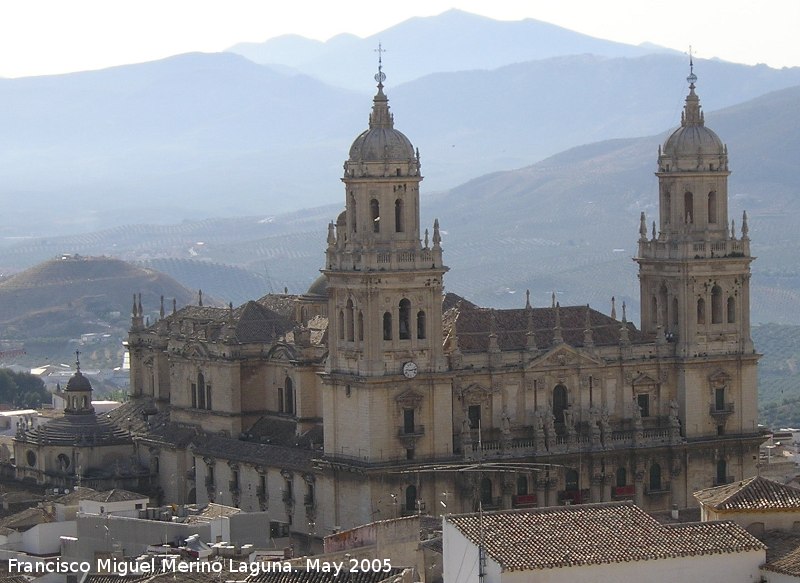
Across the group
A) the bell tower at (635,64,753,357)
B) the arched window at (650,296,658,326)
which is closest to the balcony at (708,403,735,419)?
the bell tower at (635,64,753,357)

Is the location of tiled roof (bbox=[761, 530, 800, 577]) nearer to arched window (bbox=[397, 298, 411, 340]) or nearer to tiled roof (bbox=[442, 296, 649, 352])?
arched window (bbox=[397, 298, 411, 340])

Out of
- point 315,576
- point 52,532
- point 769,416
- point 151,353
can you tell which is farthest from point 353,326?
point 769,416

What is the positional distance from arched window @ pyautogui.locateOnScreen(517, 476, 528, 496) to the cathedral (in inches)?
2.8

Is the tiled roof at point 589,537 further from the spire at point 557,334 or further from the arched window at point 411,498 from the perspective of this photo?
the spire at point 557,334

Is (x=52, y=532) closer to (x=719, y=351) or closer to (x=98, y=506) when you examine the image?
(x=98, y=506)

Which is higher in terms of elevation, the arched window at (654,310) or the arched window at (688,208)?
the arched window at (688,208)

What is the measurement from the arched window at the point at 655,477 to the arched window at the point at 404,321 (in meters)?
11.3

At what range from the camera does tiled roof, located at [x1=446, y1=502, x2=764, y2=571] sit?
59281 mm

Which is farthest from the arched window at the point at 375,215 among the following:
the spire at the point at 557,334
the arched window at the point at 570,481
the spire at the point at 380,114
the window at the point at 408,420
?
the arched window at the point at 570,481

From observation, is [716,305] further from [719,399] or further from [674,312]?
[719,399]

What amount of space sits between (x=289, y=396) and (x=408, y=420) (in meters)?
9.32

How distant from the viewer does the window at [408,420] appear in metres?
95.1

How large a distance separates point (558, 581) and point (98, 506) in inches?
1369

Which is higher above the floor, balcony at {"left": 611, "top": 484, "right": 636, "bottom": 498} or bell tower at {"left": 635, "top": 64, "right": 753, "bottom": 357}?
bell tower at {"left": 635, "top": 64, "right": 753, "bottom": 357}
